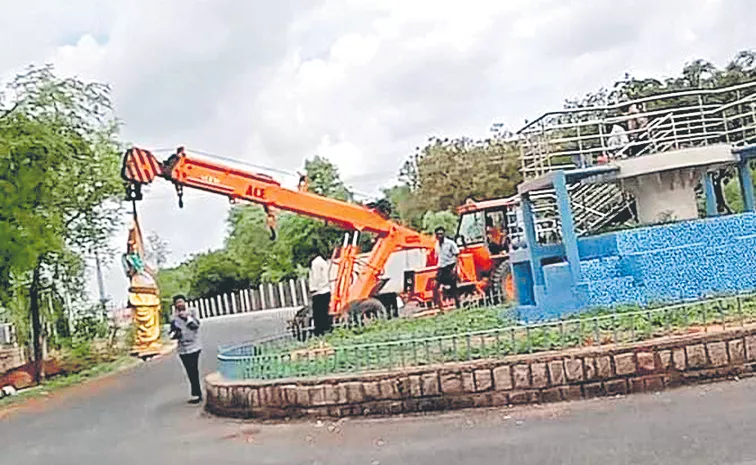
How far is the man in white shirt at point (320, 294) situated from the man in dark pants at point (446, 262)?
3.65 m

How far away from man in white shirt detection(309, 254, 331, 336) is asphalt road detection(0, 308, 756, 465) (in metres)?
6.10

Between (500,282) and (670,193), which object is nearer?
(670,193)

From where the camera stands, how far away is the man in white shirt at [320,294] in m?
21.8

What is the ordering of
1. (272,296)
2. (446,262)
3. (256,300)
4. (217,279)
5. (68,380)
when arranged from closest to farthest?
(446,262) < (68,380) < (272,296) < (256,300) < (217,279)

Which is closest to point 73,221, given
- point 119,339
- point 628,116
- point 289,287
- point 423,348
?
point 119,339

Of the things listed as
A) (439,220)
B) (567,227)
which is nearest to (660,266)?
(567,227)

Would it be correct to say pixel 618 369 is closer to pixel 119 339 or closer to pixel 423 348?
pixel 423 348

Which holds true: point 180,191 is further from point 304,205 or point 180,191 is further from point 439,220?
point 439,220

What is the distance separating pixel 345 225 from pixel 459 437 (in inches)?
610

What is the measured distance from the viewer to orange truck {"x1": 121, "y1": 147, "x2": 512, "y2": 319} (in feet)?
72.9

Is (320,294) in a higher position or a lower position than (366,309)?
higher

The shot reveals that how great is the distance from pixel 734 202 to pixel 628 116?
14.2 m

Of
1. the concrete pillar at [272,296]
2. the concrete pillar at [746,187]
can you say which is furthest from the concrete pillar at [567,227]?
the concrete pillar at [272,296]

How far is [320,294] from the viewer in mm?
22141
